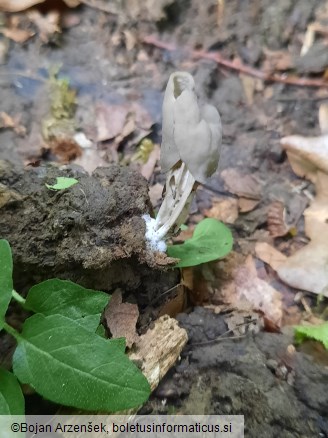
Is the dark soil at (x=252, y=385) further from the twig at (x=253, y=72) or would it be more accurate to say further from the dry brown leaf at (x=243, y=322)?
the twig at (x=253, y=72)

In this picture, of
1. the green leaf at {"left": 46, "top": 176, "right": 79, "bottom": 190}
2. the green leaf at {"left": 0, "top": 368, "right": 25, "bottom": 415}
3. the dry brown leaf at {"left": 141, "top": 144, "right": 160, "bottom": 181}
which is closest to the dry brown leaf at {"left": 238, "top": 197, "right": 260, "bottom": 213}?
the dry brown leaf at {"left": 141, "top": 144, "right": 160, "bottom": 181}

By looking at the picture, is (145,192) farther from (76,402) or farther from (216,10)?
(216,10)

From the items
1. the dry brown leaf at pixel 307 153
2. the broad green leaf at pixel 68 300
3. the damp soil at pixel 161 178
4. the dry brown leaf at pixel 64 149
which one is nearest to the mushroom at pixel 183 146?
the damp soil at pixel 161 178

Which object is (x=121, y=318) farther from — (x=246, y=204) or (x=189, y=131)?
(x=246, y=204)

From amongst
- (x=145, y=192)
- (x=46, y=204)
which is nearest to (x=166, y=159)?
(x=145, y=192)

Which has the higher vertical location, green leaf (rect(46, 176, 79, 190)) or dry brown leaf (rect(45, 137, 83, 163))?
green leaf (rect(46, 176, 79, 190))

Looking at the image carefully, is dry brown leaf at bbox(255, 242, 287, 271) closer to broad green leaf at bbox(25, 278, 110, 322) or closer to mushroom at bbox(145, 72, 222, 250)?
mushroom at bbox(145, 72, 222, 250)
